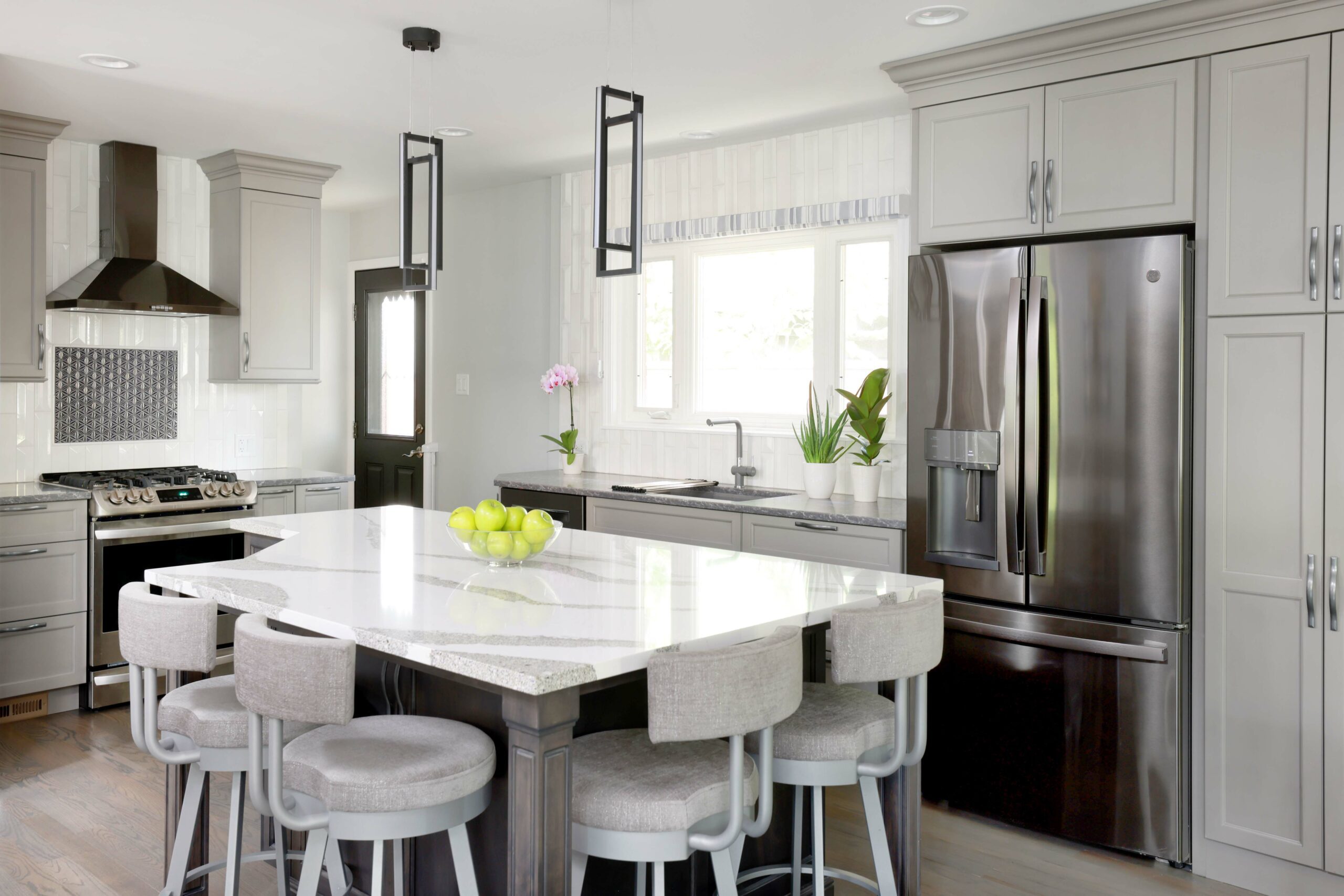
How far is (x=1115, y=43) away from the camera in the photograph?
309 cm

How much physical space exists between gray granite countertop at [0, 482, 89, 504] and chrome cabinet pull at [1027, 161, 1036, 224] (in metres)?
3.80

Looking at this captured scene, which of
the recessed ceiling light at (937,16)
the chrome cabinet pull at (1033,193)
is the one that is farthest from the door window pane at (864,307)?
the recessed ceiling light at (937,16)

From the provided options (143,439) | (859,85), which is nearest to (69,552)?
(143,439)

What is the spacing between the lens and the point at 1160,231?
3141 mm

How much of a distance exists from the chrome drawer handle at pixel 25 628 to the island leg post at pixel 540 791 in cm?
340

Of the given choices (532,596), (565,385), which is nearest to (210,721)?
(532,596)

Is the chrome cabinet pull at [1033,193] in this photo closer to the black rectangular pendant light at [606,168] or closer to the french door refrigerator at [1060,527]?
the french door refrigerator at [1060,527]

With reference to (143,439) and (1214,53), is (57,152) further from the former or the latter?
(1214,53)

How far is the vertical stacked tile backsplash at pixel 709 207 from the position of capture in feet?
14.3

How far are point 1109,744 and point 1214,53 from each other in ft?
6.52

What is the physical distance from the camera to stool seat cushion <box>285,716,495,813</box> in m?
1.78

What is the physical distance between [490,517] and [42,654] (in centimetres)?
279

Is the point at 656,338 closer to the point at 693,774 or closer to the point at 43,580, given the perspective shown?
the point at 43,580

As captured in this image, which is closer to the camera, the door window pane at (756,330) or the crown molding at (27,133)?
the crown molding at (27,133)
